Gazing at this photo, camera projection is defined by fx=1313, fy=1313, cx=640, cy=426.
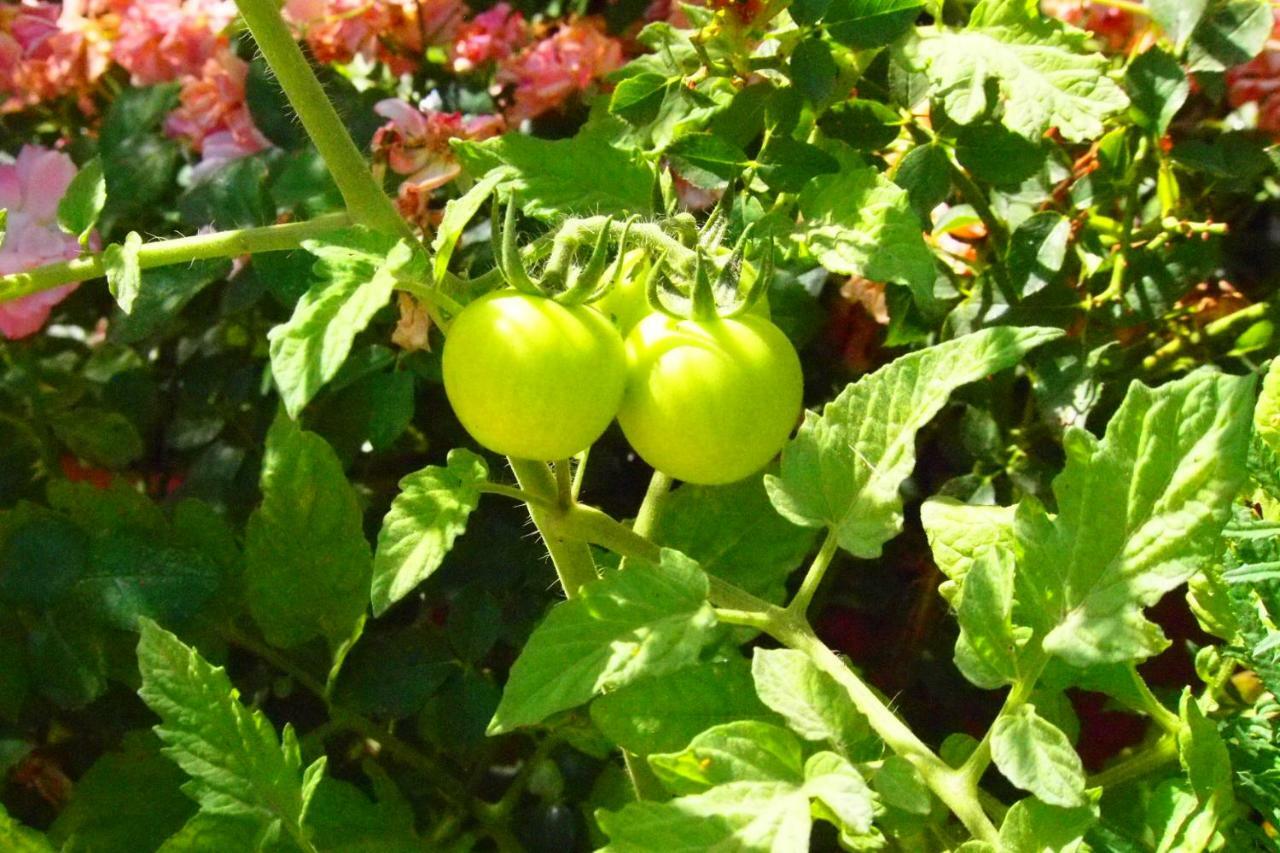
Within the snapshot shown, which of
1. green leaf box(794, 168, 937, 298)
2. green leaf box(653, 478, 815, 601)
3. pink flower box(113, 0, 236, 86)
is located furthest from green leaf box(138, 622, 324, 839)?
pink flower box(113, 0, 236, 86)

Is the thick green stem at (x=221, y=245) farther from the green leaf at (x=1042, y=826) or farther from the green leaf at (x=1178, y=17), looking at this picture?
the green leaf at (x=1178, y=17)

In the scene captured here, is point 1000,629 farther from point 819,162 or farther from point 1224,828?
point 819,162

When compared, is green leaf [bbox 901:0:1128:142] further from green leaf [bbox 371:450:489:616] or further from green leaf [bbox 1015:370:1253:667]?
green leaf [bbox 371:450:489:616]

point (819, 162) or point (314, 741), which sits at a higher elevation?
point (819, 162)

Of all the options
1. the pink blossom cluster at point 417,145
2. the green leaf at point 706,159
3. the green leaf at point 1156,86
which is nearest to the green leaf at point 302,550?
the pink blossom cluster at point 417,145

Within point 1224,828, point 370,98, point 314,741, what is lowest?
point 314,741

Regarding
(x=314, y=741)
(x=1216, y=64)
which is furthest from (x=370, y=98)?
(x=1216, y=64)

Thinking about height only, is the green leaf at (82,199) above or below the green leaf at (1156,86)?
above
